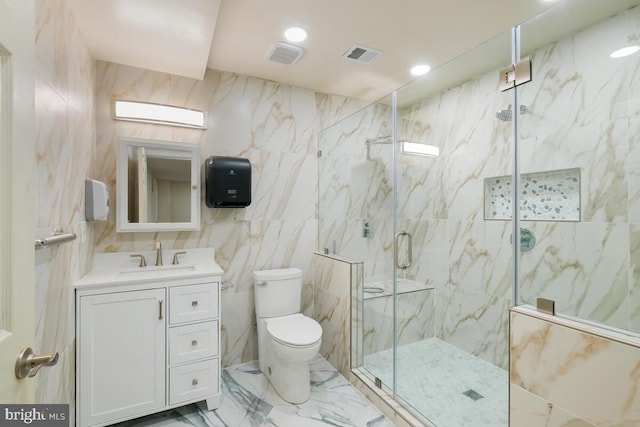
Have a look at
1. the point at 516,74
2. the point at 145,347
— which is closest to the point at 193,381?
the point at 145,347

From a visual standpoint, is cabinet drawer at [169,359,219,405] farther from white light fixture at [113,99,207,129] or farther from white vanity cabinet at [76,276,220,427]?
white light fixture at [113,99,207,129]

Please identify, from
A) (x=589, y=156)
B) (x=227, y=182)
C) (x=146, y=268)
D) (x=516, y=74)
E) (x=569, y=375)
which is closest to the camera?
(x=569, y=375)

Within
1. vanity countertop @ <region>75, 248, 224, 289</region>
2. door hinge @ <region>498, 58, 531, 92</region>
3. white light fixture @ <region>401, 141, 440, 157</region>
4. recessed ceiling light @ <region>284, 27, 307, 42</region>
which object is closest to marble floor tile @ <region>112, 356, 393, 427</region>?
vanity countertop @ <region>75, 248, 224, 289</region>

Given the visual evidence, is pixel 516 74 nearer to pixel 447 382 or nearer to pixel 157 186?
pixel 447 382

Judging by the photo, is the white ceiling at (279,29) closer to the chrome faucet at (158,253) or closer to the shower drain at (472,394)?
the chrome faucet at (158,253)

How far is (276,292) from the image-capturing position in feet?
7.68

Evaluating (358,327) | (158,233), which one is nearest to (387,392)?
(358,327)

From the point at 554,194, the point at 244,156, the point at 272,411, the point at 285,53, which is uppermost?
the point at 285,53

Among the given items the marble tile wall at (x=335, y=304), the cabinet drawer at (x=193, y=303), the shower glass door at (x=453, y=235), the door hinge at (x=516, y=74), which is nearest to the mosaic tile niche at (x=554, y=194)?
the shower glass door at (x=453, y=235)

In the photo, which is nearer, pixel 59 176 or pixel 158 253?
pixel 59 176

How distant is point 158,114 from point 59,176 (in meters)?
0.94

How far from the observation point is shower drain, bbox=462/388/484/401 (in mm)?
1914

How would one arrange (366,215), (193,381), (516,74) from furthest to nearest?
(366,215)
(193,381)
(516,74)

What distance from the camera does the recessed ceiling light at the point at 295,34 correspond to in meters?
1.86
